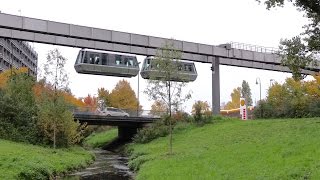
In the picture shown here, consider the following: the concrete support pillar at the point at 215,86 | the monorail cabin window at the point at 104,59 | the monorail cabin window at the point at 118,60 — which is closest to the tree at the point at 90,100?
the concrete support pillar at the point at 215,86

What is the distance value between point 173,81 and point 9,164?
1355 centimetres

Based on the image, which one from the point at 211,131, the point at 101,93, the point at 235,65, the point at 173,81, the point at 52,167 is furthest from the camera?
the point at 101,93

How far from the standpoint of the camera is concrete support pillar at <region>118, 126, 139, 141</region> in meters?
65.8

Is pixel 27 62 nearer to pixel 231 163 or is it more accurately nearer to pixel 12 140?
pixel 12 140

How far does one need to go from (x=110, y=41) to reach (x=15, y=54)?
317 feet

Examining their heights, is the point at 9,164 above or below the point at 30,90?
below

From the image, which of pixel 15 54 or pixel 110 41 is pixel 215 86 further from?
pixel 15 54

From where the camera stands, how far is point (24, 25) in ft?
140

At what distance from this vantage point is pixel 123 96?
3536 inches

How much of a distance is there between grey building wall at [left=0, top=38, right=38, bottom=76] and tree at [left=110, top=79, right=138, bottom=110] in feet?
77.7

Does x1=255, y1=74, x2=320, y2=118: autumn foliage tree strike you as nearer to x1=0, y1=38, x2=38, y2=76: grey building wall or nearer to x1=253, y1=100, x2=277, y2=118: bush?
x1=253, y1=100, x2=277, y2=118: bush

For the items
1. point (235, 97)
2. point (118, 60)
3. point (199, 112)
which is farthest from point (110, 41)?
point (235, 97)

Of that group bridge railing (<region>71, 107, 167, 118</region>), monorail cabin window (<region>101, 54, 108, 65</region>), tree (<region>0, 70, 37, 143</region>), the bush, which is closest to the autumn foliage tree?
the bush

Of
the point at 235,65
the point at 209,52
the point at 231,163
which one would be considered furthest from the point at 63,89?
the point at 235,65
